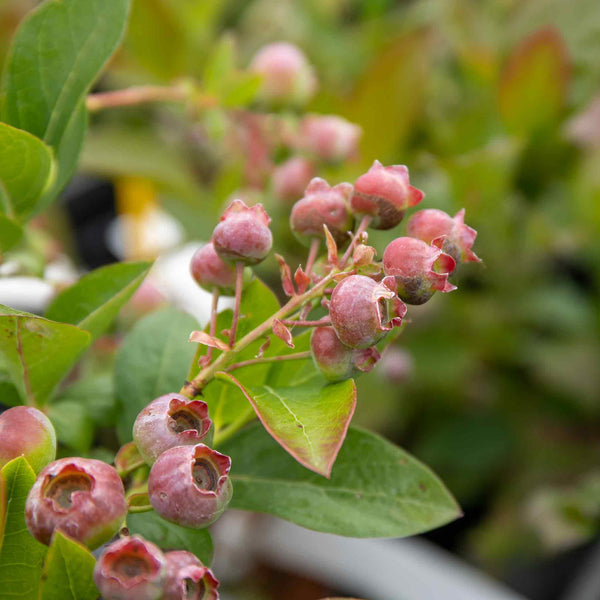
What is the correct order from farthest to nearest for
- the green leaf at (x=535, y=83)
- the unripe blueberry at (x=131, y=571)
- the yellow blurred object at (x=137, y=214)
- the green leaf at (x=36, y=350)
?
the yellow blurred object at (x=137, y=214)
the green leaf at (x=535, y=83)
the green leaf at (x=36, y=350)
the unripe blueberry at (x=131, y=571)

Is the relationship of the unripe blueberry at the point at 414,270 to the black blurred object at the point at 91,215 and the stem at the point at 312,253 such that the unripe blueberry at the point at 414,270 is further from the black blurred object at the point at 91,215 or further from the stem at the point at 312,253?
the black blurred object at the point at 91,215

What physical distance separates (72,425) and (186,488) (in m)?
0.20

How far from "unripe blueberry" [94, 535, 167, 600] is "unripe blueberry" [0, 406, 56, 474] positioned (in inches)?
3.2

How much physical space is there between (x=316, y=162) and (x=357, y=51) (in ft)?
2.02

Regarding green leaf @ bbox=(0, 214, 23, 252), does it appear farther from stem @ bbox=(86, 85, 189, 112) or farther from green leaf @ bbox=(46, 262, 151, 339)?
stem @ bbox=(86, 85, 189, 112)

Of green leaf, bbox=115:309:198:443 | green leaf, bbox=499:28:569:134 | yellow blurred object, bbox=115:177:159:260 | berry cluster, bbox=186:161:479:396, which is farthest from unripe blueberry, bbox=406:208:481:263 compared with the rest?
yellow blurred object, bbox=115:177:159:260

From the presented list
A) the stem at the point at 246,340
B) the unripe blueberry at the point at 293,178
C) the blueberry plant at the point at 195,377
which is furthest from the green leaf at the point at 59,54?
the unripe blueberry at the point at 293,178

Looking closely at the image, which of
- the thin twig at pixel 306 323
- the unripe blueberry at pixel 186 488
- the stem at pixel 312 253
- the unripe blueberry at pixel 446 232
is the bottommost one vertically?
the unripe blueberry at pixel 186 488

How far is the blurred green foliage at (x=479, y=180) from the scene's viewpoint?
1.02 m

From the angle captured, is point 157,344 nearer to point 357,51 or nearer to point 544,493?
point 544,493

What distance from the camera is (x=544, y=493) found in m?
1.07

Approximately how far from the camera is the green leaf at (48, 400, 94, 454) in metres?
0.49

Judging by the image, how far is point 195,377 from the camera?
1.35 ft

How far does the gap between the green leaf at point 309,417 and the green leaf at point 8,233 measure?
0.18 m
